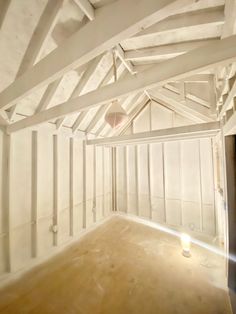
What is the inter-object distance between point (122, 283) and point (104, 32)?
3080mm

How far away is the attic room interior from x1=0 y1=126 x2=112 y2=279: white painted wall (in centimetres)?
2

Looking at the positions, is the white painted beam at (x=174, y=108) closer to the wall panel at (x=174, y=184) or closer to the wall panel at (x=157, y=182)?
the wall panel at (x=174, y=184)

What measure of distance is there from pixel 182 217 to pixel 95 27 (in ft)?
16.3

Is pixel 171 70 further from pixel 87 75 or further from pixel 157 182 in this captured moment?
pixel 157 182

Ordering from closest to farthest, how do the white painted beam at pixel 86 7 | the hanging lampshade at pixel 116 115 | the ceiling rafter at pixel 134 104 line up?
the white painted beam at pixel 86 7, the hanging lampshade at pixel 116 115, the ceiling rafter at pixel 134 104

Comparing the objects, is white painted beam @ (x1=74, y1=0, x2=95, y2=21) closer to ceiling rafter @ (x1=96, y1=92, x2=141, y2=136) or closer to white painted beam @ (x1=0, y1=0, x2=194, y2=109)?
white painted beam @ (x1=0, y1=0, x2=194, y2=109)

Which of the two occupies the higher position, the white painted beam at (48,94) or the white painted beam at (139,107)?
the white painted beam at (139,107)

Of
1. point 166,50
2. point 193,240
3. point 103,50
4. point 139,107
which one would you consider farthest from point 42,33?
point 193,240

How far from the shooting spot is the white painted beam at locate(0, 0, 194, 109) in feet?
2.39

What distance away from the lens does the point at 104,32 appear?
33.9 inches

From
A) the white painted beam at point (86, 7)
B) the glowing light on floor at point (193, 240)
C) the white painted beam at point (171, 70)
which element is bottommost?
the glowing light on floor at point (193, 240)

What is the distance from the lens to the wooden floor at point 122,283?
6.29ft

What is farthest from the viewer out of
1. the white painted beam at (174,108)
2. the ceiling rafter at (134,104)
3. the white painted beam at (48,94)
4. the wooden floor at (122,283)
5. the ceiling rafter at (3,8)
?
the ceiling rafter at (134,104)

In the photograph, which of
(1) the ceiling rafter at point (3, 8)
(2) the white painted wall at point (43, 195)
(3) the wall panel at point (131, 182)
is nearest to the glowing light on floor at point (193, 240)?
(3) the wall panel at point (131, 182)
